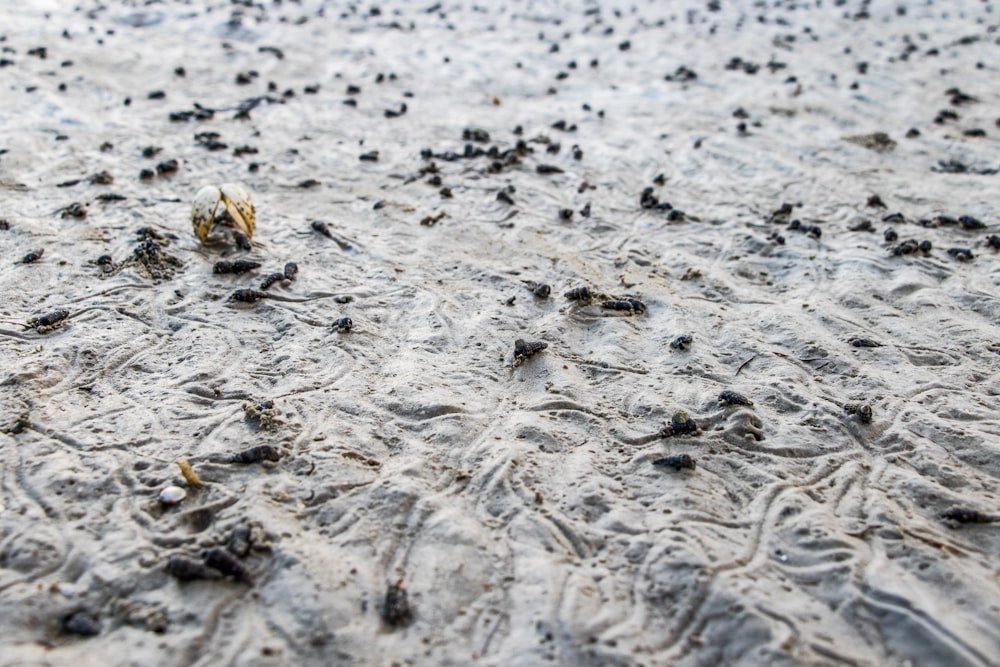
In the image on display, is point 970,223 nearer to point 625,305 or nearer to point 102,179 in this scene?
point 625,305

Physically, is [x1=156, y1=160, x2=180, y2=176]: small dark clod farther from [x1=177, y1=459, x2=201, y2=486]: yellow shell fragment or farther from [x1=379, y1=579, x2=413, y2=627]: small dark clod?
[x1=379, y1=579, x2=413, y2=627]: small dark clod

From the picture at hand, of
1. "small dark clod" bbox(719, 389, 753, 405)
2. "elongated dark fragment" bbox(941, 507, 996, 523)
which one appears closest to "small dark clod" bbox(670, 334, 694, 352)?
"small dark clod" bbox(719, 389, 753, 405)

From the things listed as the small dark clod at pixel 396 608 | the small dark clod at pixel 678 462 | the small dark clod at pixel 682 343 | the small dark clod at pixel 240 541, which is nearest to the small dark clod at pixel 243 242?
the small dark clod at pixel 240 541

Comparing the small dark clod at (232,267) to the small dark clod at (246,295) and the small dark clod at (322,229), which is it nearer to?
the small dark clod at (246,295)

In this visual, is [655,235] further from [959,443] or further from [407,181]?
[959,443]

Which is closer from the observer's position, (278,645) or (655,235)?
(278,645)

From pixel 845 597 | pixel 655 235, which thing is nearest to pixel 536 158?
pixel 655 235
